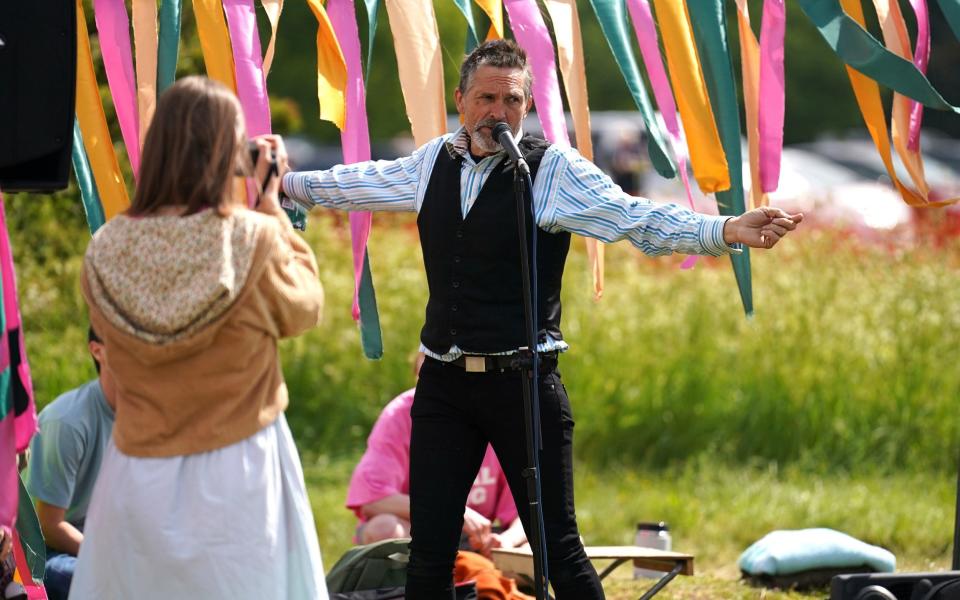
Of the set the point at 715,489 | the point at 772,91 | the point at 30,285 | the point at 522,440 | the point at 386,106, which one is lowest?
the point at 715,489

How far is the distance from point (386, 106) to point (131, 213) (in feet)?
74.7

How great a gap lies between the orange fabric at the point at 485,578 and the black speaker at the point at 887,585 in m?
1.23

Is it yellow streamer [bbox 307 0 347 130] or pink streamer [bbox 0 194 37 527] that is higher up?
yellow streamer [bbox 307 0 347 130]

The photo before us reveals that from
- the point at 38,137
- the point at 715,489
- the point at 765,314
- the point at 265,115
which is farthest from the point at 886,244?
the point at 38,137

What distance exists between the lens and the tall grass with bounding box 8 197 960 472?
7.96 m

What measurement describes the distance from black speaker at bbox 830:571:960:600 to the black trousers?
0.61 meters

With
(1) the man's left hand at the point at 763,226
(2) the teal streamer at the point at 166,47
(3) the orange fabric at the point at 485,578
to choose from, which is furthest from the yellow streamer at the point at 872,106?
(2) the teal streamer at the point at 166,47

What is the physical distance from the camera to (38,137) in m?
3.51

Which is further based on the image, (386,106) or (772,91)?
(386,106)

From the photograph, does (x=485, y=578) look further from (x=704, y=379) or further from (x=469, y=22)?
(x=704, y=379)

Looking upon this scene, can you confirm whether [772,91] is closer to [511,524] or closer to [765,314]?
[511,524]

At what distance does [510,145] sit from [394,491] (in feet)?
6.65

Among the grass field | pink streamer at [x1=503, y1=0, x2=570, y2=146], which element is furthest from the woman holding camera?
the grass field

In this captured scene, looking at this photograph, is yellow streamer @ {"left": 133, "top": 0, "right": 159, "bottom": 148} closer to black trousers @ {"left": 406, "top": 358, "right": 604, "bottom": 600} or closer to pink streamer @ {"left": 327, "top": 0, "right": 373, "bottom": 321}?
pink streamer @ {"left": 327, "top": 0, "right": 373, "bottom": 321}
